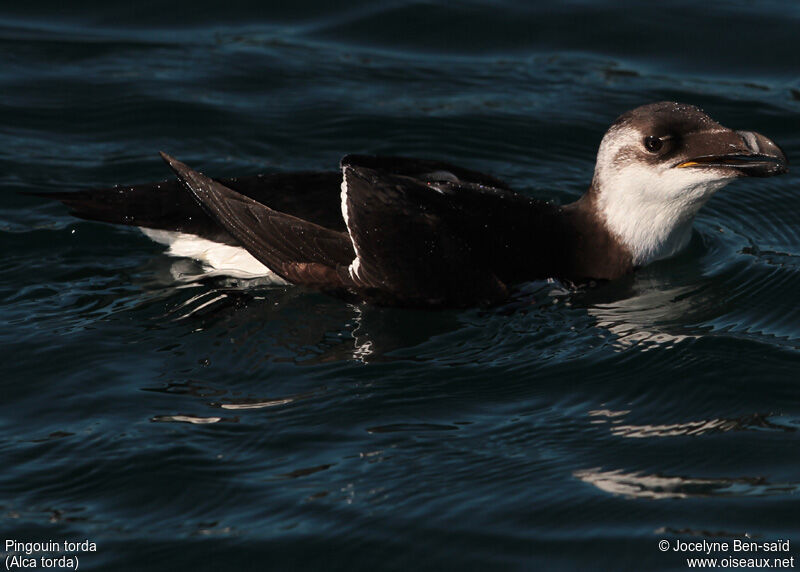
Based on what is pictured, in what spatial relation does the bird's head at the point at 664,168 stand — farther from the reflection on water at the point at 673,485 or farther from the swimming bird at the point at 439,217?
the reflection on water at the point at 673,485

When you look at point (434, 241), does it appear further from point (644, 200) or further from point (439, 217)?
point (644, 200)

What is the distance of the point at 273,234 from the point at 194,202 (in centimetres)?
52

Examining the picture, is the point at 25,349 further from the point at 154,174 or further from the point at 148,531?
the point at 154,174

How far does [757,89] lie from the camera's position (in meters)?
9.16

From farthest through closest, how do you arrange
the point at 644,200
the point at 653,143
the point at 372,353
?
the point at 644,200 → the point at 653,143 → the point at 372,353

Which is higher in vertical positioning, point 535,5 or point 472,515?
point 535,5

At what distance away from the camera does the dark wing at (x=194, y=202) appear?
6.15 metres

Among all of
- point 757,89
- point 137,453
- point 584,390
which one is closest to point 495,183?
point 584,390

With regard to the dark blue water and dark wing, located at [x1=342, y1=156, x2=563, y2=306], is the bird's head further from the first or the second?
dark wing, located at [x1=342, y1=156, x2=563, y2=306]

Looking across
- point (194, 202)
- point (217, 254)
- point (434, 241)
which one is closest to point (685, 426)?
point (434, 241)

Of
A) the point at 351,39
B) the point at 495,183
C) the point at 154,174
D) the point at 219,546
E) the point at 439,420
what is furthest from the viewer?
the point at 351,39

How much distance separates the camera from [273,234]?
600 centimetres

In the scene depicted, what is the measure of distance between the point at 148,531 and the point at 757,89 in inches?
241

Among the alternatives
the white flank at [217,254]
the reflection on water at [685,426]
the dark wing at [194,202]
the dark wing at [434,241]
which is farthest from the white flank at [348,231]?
the reflection on water at [685,426]
